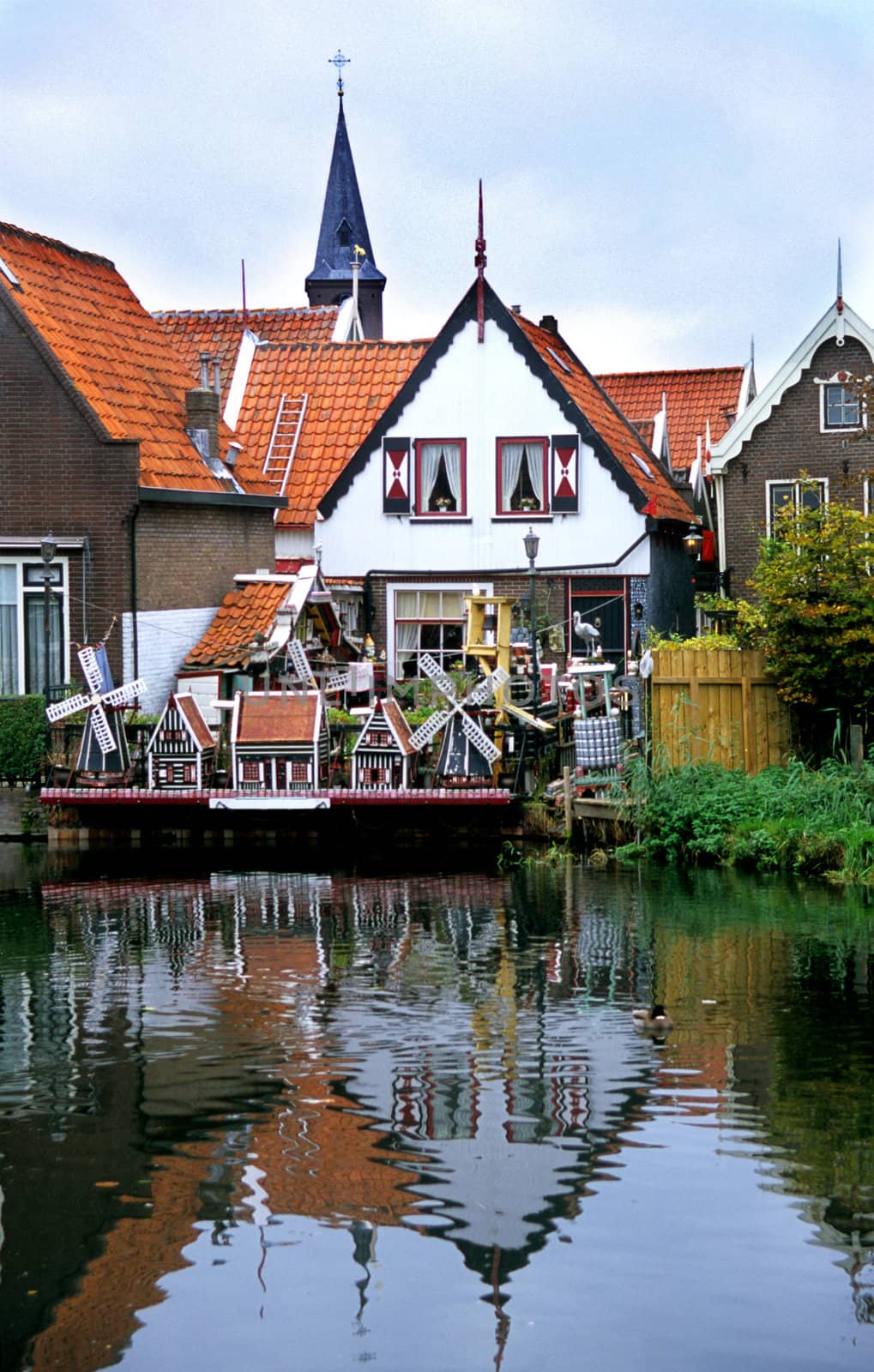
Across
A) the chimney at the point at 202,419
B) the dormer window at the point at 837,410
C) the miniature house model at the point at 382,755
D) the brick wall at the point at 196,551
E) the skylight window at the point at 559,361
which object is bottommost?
the miniature house model at the point at 382,755

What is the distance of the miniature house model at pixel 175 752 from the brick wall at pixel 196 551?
13.1 ft

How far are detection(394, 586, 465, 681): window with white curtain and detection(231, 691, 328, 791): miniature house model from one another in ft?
28.1

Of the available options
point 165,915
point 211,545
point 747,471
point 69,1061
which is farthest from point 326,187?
point 69,1061

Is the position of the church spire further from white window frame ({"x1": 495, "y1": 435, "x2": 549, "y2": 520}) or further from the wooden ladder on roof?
white window frame ({"x1": 495, "y1": 435, "x2": 549, "y2": 520})

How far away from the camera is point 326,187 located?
6650 centimetres

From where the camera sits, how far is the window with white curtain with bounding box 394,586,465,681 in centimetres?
3569

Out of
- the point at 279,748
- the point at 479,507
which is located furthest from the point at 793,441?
the point at 279,748

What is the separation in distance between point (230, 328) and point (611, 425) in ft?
31.1

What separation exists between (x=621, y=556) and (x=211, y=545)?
7895mm

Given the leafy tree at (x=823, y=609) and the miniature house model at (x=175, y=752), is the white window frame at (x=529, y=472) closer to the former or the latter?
the leafy tree at (x=823, y=609)

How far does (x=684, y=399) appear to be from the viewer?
153 ft

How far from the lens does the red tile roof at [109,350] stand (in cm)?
3072

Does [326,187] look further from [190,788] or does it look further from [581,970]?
[581,970]

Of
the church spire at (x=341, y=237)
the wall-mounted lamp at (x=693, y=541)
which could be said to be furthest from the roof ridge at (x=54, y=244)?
the church spire at (x=341, y=237)
